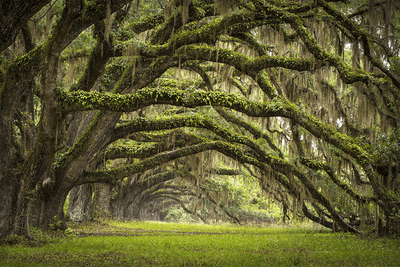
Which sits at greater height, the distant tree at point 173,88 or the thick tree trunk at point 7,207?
the distant tree at point 173,88

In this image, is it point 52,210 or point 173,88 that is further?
point 52,210

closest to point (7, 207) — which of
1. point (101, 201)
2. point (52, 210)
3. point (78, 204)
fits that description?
point (52, 210)

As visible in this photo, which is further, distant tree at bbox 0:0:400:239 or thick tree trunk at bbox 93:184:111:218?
thick tree trunk at bbox 93:184:111:218

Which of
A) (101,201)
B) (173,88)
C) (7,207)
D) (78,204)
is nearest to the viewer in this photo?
(7,207)

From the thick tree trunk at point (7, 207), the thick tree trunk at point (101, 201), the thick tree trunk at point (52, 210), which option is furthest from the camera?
the thick tree trunk at point (101, 201)

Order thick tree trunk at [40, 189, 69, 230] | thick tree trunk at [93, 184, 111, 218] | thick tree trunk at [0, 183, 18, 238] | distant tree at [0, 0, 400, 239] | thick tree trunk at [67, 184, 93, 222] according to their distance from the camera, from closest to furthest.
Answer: distant tree at [0, 0, 400, 239] < thick tree trunk at [0, 183, 18, 238] < thick tree trunk at [40, 189, 69, 230] < thick tree trunk at [67, 184, 93, 222] < thick tree trunk at [93, 184, 111, 218]

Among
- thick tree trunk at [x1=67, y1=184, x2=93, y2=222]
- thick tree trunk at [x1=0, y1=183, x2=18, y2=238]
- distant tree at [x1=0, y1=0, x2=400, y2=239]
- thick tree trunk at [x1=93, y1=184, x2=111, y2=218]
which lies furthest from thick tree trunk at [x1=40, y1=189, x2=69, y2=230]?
thick tree trunk at [x1=93, y1=184, x2=111, y2=218]

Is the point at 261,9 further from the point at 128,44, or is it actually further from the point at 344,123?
the point at 344,123

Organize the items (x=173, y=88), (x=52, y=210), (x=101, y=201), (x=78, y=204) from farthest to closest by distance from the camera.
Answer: (x=101, y=201) → (x=78, y=204) → (x=52, y=210) → (x=173, y=88)

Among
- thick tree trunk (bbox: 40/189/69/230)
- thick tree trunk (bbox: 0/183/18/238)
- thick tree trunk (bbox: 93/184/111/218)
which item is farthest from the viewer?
thick tree trunk (bbox: 93/184/111/218)

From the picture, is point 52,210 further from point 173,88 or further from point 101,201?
point 101,201

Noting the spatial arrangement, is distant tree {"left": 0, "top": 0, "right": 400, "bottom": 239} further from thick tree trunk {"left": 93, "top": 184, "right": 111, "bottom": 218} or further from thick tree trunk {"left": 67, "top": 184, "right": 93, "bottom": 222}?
thick tree trunk {"left": 93, "top": 184, "right": 111, "bottom": 218}

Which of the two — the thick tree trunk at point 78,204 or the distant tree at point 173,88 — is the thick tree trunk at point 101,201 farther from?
the distant tree at point 173,88

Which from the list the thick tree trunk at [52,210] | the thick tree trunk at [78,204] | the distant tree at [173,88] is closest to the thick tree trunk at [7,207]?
the distant tree at [173,88]
